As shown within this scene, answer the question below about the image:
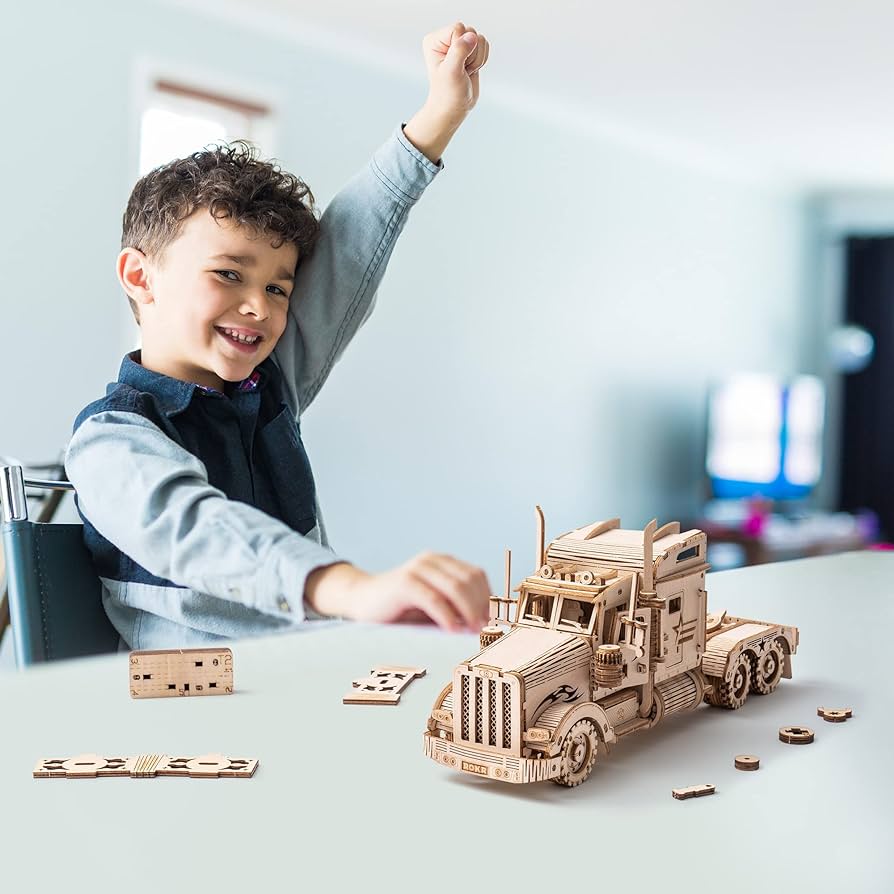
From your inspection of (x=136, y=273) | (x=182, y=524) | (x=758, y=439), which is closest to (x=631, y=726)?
(x=182, y=524)

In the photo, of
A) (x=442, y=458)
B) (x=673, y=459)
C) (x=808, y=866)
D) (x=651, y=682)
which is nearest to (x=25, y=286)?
(x=442, y=458)

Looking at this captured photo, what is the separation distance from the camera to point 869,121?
153 inches

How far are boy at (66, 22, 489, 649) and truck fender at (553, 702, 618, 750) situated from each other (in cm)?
14

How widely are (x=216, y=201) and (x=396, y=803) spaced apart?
497 mm

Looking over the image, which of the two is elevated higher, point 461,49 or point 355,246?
point 461,49

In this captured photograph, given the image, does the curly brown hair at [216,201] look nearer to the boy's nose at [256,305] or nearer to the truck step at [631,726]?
the boy's nose at [256,305]

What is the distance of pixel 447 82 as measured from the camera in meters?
0.83

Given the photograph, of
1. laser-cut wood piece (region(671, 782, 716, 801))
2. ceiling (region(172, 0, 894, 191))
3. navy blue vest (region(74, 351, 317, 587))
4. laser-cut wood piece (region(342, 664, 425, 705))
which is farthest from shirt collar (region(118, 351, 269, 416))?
ceiling (region(172, 0, 894, 191))

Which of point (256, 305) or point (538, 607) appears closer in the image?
point (538, 607)

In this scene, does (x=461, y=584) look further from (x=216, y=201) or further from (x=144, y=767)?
(x=216, y=201)

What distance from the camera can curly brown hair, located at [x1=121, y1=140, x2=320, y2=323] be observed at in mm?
854

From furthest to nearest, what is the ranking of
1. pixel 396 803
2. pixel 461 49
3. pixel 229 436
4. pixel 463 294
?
pixel 463 294 < pixel 229 436 < pixel 461 49 < pixel 396 803

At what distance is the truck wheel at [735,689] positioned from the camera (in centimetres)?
69

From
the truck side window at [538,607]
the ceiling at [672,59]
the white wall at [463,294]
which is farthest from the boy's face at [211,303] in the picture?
the ceiling at [672,59]
